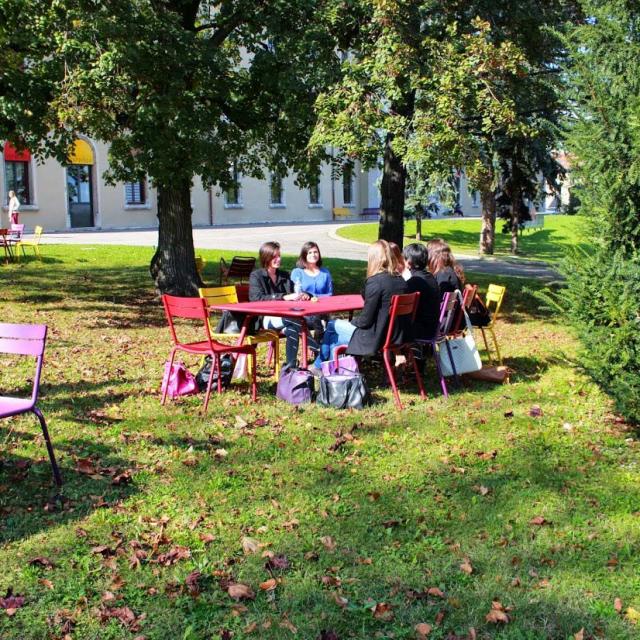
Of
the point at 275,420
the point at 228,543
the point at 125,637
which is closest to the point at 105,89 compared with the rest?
the point at 275,420

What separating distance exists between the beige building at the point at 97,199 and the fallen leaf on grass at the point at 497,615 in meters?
26.6

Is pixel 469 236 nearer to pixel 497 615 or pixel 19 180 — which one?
pixel 19 180

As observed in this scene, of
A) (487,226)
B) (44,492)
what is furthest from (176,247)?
(487,226)

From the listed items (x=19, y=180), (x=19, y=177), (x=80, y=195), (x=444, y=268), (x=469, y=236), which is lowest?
(x=469, y=236)

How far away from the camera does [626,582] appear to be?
4.03 m

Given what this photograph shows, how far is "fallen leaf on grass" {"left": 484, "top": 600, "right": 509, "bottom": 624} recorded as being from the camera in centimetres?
364

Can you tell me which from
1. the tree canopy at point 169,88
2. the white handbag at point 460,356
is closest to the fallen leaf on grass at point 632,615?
the white handbag at point 460,356

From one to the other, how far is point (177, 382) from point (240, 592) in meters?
3.76

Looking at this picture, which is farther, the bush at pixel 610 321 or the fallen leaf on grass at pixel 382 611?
the bush at pixel 610 321

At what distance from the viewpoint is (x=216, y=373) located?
7699 mm

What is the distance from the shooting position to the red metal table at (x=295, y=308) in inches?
291

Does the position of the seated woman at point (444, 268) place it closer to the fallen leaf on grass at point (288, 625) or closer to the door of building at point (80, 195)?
the fallen leaf on grass at point (288, 625)

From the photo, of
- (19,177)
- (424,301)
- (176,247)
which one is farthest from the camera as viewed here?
(19,177)

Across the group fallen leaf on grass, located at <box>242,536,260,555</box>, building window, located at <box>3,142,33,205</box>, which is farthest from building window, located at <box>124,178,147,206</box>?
fallen leaf on grass, located at <box>242,536,260,555</box>
